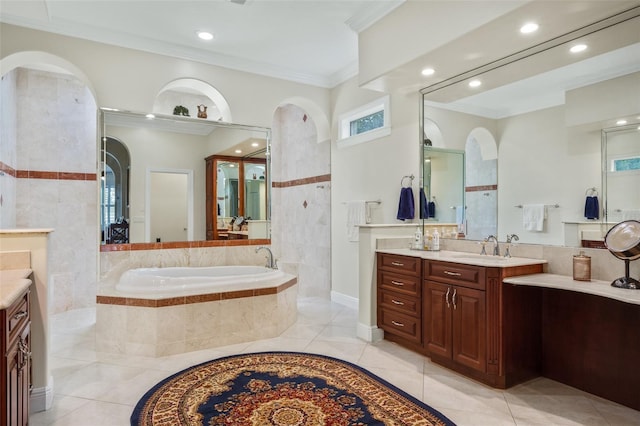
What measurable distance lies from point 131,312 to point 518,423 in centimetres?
290

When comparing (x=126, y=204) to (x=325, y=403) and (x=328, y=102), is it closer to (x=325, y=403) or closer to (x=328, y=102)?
(x=328, y=102)

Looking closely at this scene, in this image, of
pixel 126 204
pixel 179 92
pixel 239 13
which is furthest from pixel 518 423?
pixel 179 92

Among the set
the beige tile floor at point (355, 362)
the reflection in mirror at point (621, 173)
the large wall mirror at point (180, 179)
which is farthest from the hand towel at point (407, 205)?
the large wall mirror at point (180, 179)

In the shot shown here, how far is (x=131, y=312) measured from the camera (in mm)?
3107

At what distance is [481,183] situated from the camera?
3.21m

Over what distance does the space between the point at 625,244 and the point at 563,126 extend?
94 centimetres

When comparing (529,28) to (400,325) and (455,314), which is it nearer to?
(455,314)

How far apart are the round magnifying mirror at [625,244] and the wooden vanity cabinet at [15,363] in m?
3.00

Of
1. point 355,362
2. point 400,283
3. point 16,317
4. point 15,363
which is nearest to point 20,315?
point 16,317

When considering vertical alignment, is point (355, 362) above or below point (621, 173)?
below

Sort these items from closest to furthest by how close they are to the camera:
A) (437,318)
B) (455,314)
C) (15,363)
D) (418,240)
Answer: (15,363) → (455,314) → (437,318) → (418,240)

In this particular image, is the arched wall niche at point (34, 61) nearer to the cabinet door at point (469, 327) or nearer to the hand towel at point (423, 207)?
the hand towel at point (423, 207)

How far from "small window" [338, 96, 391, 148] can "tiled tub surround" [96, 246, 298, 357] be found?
1.89 meters

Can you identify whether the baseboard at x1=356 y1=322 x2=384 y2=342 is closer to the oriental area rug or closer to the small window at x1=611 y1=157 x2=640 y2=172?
the oriental area rug
